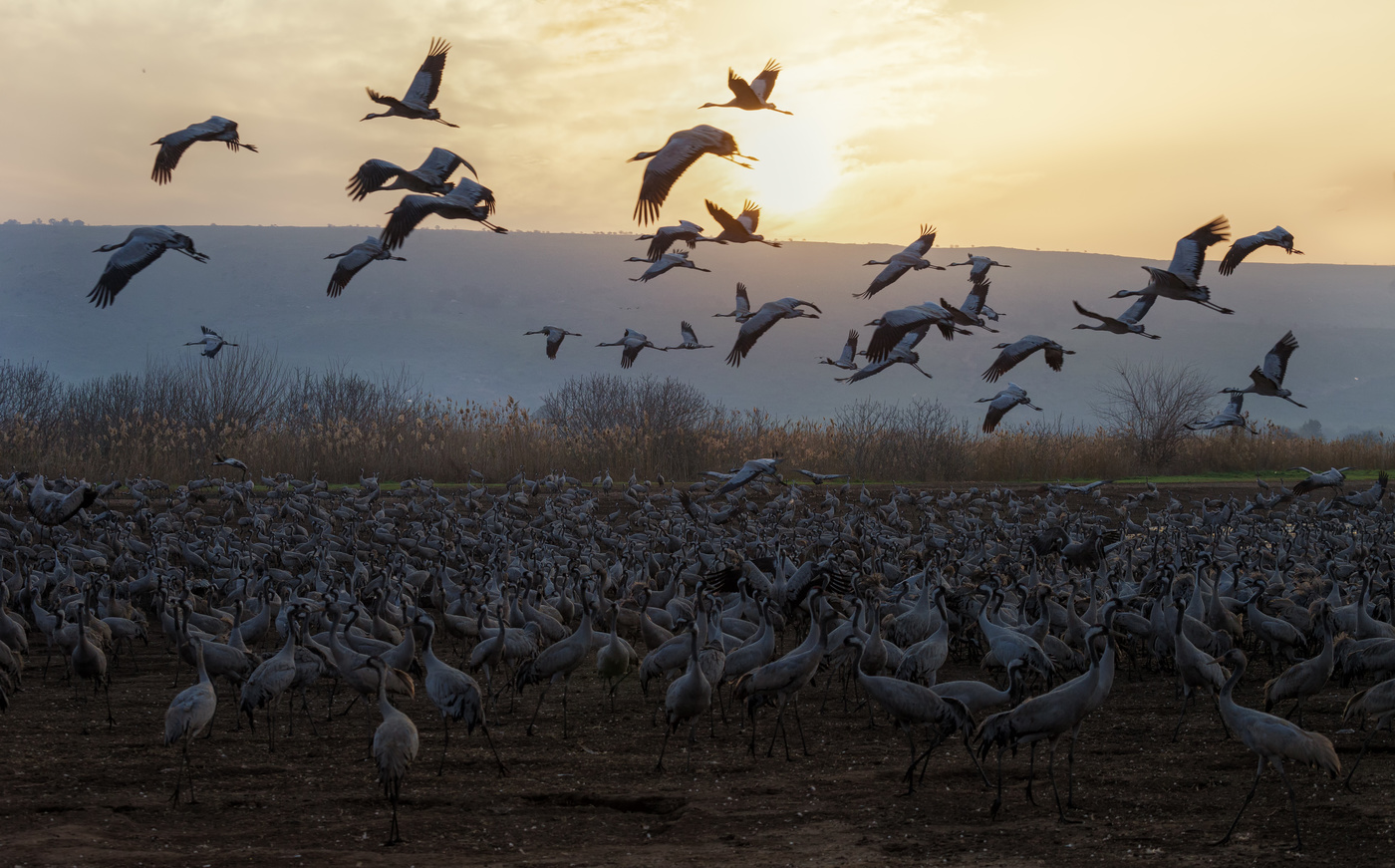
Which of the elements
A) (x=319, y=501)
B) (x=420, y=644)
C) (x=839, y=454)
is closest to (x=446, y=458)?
(x=319, y=501)

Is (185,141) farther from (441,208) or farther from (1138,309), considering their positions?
(1138,309)

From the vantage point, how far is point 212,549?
16266 mm

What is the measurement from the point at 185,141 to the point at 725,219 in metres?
7.15

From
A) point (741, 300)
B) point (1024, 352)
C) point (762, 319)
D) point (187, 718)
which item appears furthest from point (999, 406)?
point (187, 718)

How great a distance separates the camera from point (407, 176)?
14.2m

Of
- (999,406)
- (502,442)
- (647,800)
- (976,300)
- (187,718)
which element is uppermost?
(976,300)

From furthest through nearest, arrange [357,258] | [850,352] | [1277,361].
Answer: [850,352] < [1277,361] < [357,258]

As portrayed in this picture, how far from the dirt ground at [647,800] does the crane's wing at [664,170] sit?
245 inches

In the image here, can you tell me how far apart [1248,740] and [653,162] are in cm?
942

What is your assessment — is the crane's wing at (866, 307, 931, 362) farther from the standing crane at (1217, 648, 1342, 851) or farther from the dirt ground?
the standing crane at (1217, 648, 1342, 851)

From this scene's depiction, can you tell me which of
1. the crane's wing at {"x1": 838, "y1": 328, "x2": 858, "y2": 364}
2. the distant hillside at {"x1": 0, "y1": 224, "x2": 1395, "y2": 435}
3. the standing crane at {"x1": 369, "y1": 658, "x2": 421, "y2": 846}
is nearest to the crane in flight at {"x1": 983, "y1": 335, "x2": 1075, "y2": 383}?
the crane's wing at {"x1": 838, "y1": 328, "x2": 858, "y2": 364}

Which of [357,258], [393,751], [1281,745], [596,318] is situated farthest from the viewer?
[596,318]

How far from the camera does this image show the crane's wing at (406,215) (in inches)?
545

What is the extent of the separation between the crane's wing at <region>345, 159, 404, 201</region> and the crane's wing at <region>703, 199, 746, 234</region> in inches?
173
